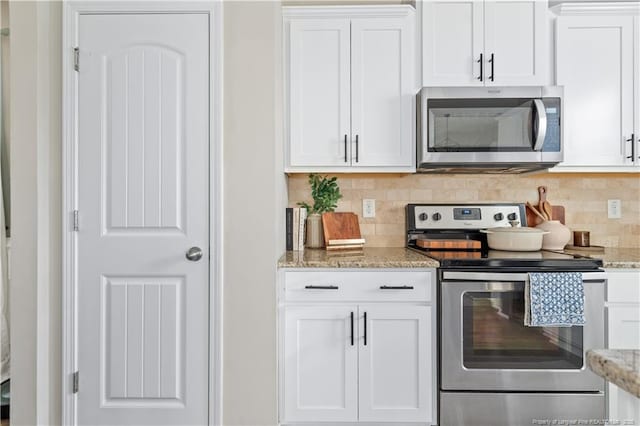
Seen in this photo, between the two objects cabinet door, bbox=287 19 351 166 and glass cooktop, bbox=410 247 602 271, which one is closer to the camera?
glass cooktop, bbox=410 247 602 271

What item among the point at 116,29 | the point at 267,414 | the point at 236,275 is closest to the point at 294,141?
the point at 236,275

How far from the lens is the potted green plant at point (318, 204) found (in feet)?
8.27

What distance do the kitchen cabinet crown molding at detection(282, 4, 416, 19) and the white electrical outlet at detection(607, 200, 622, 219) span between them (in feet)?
5.81

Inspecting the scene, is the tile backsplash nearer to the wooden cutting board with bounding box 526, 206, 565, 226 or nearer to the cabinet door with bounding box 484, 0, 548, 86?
the wooden cutting board with bounding box 526, 206, 565, 226

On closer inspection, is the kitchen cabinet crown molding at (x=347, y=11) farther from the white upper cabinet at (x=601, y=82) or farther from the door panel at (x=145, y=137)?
the white upper cabinet at (x=601, y=82)

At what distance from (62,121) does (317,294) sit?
144cm

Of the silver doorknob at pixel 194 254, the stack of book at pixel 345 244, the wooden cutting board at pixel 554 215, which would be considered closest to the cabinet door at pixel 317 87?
the stack of book at pixel 345 244

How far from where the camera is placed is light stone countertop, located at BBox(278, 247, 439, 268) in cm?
195

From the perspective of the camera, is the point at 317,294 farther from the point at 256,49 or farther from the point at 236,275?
the point at 256,49

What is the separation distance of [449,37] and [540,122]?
688 mm

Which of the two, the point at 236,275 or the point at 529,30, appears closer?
the point at 236,275

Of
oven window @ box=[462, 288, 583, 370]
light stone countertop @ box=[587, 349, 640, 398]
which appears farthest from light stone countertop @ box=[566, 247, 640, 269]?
light stone countertop @ box=[587, 349, 640, 398]

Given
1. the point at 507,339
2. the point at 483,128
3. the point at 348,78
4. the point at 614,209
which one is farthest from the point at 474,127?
the point at 614,209

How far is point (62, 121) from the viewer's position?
189cm
